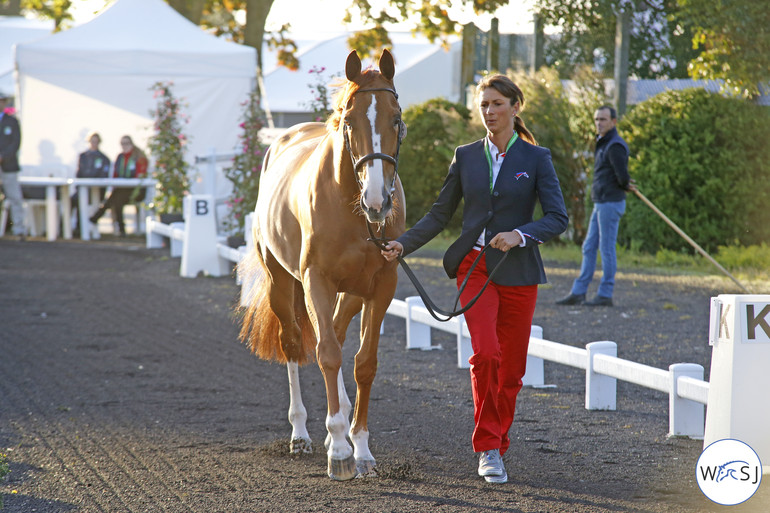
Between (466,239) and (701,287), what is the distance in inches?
287

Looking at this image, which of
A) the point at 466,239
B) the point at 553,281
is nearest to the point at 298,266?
the point at 466,239

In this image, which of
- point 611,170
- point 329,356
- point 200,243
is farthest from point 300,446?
point 200,243

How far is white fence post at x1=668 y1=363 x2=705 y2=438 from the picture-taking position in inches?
220

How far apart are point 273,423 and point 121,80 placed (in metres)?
14.1

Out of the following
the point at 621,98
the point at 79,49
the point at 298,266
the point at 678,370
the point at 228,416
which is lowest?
the point at 228,416

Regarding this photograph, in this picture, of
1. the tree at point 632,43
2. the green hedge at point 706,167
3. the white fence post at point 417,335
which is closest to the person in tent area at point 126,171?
the tree at point 632,43

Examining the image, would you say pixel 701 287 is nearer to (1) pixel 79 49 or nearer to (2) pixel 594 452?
(2) pixel 594 452

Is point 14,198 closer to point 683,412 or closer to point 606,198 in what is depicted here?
point 606,198

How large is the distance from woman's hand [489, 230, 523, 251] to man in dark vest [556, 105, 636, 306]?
540 cm

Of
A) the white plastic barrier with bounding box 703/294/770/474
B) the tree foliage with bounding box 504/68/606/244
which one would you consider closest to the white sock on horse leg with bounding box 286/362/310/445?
the white plastic barrier with bounding box 703/294/770/474

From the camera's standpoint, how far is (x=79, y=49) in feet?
58.6

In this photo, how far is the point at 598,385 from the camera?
631 centimetres

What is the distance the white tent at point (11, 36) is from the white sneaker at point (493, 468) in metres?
25.1

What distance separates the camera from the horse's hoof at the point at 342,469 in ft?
15.6
